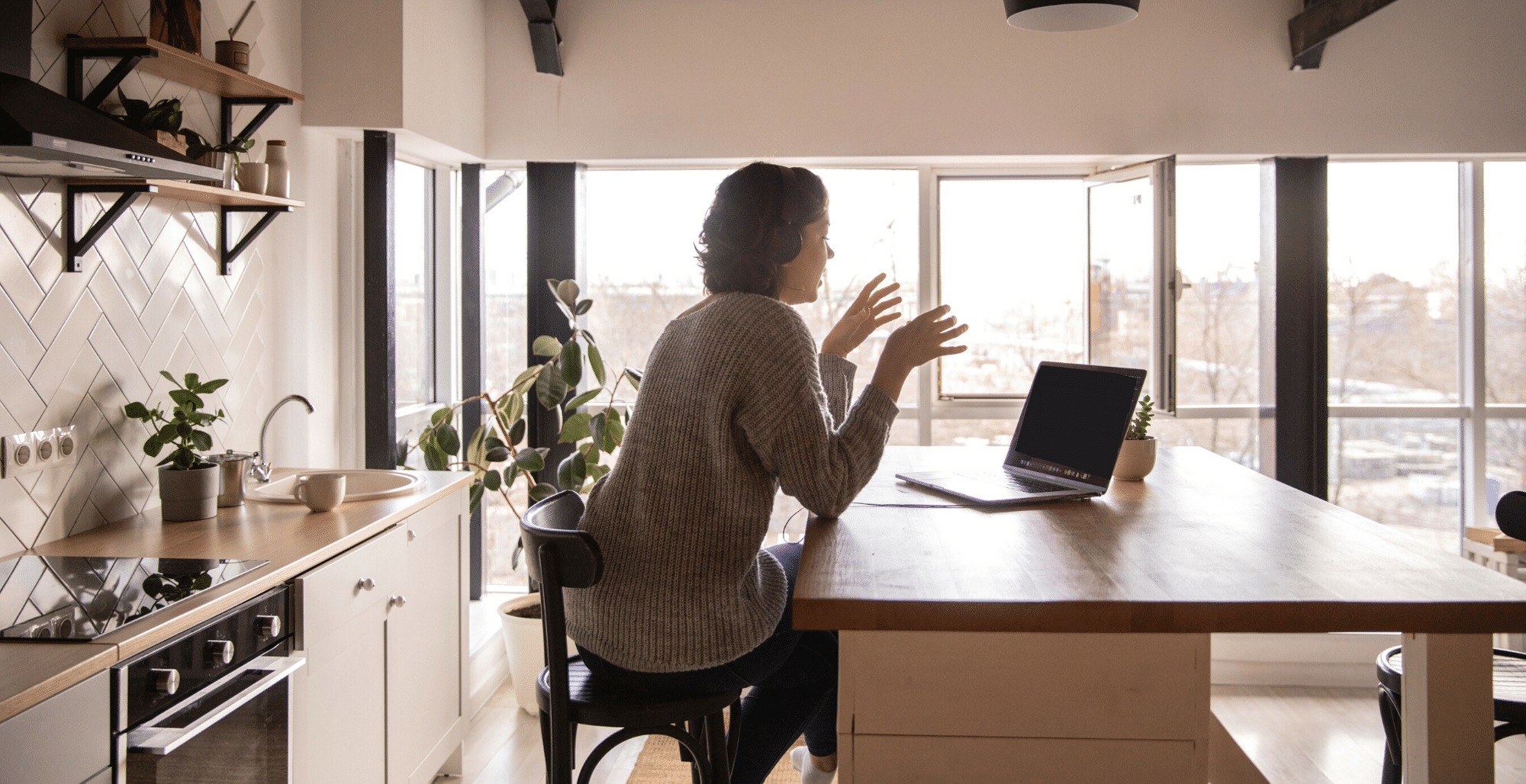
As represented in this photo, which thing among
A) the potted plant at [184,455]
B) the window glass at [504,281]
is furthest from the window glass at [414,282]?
the potted plant at [184,455]

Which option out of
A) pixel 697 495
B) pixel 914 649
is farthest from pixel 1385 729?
pixel 697 495

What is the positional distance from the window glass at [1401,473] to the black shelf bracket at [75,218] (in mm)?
3921

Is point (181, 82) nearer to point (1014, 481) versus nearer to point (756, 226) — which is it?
point (756, 226)

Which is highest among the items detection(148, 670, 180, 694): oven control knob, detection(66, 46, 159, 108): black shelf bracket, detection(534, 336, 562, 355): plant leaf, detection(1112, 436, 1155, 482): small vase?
detection(66, 46, 159, 108): black shelf bracket

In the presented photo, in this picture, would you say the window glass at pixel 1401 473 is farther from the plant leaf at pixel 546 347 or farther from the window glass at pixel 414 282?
the window glass at pixel 414 282

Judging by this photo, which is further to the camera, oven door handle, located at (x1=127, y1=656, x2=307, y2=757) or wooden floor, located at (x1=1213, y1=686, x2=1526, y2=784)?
wooden floor, located at (x1=1213, y1=686, x2=1526, y2=784)

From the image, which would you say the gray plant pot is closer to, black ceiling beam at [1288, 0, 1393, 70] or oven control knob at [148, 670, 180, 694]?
oven control knob at [148, 670, 180, 694]

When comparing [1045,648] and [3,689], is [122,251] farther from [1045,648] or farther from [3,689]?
[1045,648]

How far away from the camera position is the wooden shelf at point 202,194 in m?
2.07

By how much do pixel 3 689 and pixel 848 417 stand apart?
113 cm

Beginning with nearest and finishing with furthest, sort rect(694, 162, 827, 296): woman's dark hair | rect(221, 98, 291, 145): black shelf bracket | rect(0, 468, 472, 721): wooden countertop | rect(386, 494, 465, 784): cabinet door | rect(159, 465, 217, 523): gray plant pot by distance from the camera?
rect(0, 468, 472, 721): wooden countertop → rect(694, 162, 827, 296): woman's dark hair → rect(159, 465, 217, 523): gray plant pot → rect(386, 494, 465, 784): cabinet door → rect(221, 98, 291, 145): black shelf bracket

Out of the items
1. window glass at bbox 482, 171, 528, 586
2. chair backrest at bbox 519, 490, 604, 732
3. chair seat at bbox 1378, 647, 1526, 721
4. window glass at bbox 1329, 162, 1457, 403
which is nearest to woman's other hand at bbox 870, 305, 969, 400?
chair backrest at bbox 519, 490, 604, 732

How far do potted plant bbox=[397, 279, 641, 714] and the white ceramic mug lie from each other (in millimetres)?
972

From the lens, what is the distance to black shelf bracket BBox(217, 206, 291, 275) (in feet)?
8.60
